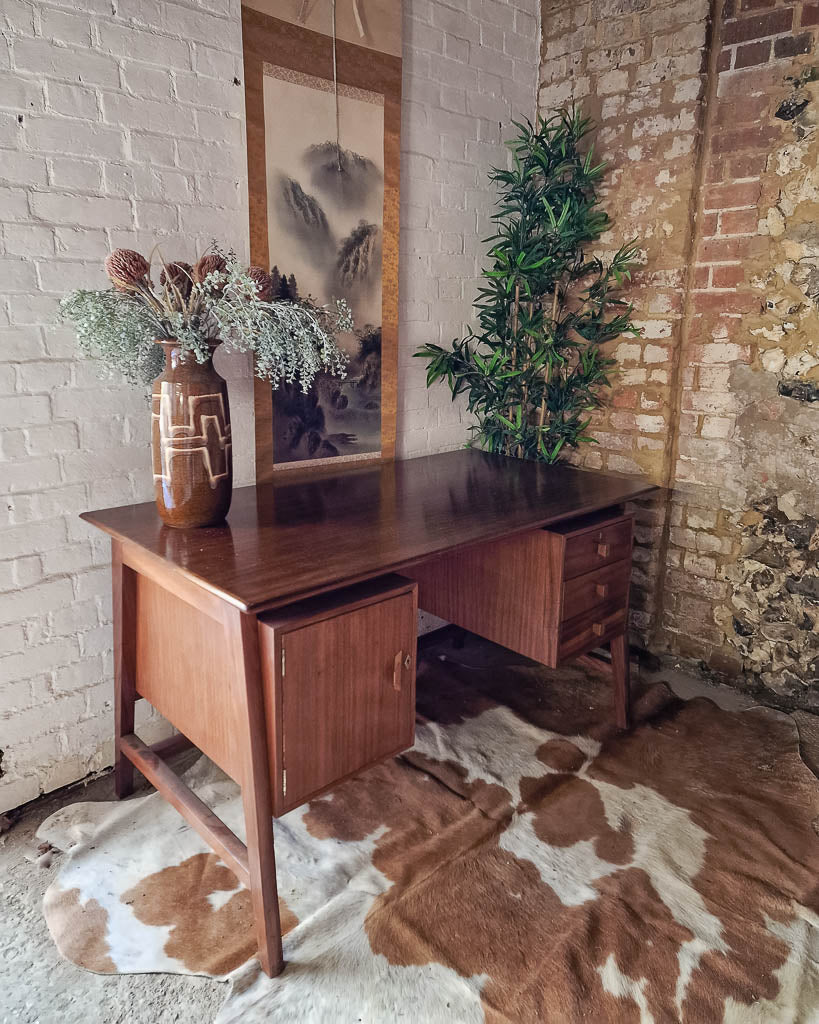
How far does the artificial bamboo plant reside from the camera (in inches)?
102

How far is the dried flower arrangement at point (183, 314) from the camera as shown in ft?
5.17

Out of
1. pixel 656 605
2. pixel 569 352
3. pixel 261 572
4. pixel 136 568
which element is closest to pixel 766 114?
pixel 569 352

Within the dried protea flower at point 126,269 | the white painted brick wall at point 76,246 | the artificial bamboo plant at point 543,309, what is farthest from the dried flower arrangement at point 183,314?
the artificial bamboo plant at point 543,309

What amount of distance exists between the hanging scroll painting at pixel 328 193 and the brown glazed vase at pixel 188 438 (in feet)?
1.79

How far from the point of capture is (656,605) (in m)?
2.79

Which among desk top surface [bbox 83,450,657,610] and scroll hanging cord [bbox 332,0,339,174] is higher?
scroll hanging cord [bbox 332,0,339,174]

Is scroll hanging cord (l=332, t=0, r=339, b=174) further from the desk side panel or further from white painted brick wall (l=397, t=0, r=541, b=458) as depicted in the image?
the desk side panel

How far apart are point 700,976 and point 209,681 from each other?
3.97 ft

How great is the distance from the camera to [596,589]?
2.21 m

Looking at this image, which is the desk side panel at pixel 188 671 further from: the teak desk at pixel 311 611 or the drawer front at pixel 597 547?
the drawer front at pixel 597 547

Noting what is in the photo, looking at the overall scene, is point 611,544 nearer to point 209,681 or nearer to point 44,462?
point 209,681

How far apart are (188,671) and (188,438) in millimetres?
538

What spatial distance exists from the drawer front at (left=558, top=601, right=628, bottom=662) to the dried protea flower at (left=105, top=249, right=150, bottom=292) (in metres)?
1.45

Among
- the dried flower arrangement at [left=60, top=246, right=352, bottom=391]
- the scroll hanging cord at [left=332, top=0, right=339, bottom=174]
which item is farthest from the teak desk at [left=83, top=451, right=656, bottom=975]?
the scroll hanging cord at [left=332, top=0, right=339, bottom=174]
